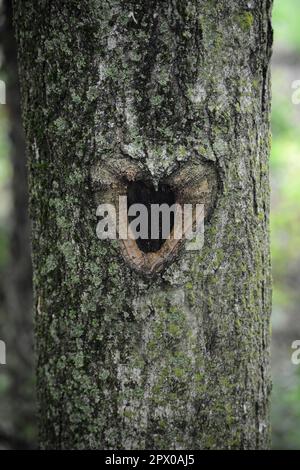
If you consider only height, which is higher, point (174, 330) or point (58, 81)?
point (58, 81)

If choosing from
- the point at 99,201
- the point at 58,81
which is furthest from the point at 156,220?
the point at 58,81

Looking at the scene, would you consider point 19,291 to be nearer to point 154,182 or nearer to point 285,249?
point 154,182

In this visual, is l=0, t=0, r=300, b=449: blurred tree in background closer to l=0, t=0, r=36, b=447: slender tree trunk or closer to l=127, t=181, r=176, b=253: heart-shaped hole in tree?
l=0, t=0, r=36, b=447: slender tree trunk

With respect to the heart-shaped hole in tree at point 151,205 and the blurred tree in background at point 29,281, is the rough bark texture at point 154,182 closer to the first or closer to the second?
the heart-shaped hole in tree at point 151,205

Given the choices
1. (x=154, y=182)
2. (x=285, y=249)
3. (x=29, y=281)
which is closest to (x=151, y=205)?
(x=154, y=182)

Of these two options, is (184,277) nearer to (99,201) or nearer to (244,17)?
Result: (99,201)

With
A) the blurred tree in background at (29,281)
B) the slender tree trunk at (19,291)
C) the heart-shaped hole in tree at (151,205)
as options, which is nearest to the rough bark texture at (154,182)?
the heart-shaped hole in tree at (151,205)

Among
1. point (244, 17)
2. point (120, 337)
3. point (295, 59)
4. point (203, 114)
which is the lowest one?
point (120, 337)
